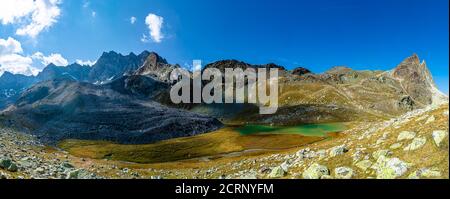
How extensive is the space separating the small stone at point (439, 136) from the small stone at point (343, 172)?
665 cm

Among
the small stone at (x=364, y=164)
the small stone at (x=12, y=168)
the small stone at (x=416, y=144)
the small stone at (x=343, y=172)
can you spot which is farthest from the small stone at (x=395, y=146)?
the small stone at (x=12, y=168)

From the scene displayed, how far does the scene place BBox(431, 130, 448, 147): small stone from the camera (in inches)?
1040

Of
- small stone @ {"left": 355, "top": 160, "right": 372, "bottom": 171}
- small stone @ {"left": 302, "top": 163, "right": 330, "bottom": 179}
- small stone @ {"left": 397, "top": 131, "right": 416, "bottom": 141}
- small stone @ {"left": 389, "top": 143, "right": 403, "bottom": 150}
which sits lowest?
small stone @ {"left": 302, "top": 163, "right": 330, "bottom": 179}

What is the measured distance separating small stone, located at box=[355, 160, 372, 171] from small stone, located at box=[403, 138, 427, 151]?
2.99 metres

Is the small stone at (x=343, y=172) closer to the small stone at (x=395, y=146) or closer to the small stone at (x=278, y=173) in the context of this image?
the small stone at (x=395, y=146)

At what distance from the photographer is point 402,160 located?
89.8 ft

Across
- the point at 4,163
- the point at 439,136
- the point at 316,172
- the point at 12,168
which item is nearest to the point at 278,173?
the point at 316,172

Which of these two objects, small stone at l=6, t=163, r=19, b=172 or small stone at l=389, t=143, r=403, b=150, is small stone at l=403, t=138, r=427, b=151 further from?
small stone at l=6, t=163, r=19, b=172

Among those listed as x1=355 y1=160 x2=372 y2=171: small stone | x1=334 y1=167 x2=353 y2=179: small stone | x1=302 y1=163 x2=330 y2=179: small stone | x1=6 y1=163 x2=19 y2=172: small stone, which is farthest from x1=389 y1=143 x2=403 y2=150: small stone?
x1=6 y1=163 x2=19 y2=172: small stone

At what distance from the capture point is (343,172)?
98.8ft

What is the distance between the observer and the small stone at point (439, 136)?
1040 inches

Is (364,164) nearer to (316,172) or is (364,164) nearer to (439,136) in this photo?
(316,172)
